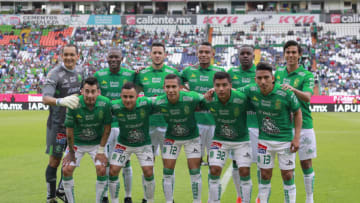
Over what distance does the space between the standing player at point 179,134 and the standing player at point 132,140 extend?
0.76 ft

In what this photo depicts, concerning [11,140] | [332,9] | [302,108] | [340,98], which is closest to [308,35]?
[332,9]

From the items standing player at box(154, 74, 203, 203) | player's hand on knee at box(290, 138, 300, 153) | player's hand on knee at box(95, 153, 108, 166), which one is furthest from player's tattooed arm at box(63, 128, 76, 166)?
player's hand on knee at box(290, 138, 300, 153)

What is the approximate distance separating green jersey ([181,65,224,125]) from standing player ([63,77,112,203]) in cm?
185

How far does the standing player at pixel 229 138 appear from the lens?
565cm

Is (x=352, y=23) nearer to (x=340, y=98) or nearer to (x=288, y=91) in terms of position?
(x=340, y=98)

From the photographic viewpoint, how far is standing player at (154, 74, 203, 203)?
5.88 meters

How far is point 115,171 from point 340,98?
25.7m

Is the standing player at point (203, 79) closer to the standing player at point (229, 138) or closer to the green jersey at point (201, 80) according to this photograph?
the green jersey at point (201, 80)

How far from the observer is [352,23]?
139 ft

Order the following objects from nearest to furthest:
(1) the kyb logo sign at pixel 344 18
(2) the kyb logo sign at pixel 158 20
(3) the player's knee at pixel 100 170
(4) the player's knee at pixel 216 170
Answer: (4) the player's knee at pixel 216 170 → (3) the player's knee at pixel 100 170 → (1) the kyb logo sign at pixel 344 18 → (2) the kyb logo sign at pixel 158 20

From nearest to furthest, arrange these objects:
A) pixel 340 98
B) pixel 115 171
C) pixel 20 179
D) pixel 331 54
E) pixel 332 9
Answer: pixel 115 171, pixel 20 179, pixel 340 98, pixel 331 54, pixel 332 9

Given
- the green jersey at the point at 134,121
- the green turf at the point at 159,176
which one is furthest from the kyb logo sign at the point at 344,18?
the green jersey at the point at 134,121

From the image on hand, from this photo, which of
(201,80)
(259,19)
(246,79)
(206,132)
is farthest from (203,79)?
(259,19)

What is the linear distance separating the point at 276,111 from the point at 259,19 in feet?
131
